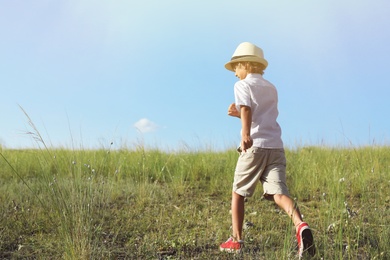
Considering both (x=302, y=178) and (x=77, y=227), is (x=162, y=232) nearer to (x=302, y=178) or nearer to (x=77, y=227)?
(x=77, y=227)

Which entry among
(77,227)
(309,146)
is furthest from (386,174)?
(77,227)

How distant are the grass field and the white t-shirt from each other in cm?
72

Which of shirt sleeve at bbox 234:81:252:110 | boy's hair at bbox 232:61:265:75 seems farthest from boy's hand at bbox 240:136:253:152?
boy's hair at bbox 232:61:265:75

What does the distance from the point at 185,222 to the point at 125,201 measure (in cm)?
128

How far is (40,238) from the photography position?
4480 millimetres

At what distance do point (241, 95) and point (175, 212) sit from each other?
221 cm

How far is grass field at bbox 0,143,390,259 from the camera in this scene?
3787mm

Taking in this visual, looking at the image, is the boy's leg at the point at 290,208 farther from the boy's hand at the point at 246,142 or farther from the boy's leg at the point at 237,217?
the boy's hand at the point at 246,142

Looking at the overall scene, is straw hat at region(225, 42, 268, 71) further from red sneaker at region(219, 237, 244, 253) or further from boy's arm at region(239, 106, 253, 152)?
red sneaker at region(219, 237, 244, 253)

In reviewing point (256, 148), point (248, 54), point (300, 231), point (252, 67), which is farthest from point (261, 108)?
point (300, 231)

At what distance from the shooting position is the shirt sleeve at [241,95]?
3920 mm

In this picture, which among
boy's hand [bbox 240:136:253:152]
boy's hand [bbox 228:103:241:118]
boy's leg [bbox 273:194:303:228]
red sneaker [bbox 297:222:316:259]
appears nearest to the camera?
red sneaker [bbox 297:222:316:259]

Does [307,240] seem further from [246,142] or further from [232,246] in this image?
[246,142]

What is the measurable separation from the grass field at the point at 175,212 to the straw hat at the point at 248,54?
55.4 inches
